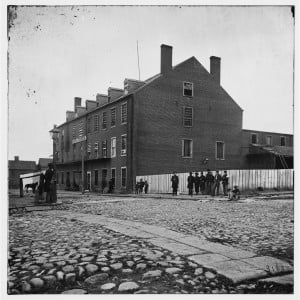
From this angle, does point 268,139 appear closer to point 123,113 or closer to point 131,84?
point 131,84

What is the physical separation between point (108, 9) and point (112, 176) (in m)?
26.2

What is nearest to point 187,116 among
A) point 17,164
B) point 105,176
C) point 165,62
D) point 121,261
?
point 165,62

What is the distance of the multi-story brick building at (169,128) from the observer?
2848 centimetres

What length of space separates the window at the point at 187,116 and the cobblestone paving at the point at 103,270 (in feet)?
81.2

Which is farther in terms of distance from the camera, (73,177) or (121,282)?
(73,177)

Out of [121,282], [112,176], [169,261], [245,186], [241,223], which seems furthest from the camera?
[112,176]

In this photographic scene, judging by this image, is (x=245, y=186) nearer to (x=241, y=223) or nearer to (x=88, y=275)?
(x=241, y=223)

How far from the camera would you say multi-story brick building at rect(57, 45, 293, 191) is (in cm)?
2848

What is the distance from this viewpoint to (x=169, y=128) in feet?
96.3

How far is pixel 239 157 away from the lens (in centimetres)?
3278

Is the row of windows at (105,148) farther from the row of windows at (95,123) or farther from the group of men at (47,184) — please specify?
the group of men at (47,184)

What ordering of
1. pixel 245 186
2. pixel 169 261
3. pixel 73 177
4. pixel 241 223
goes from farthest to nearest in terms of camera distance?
pixel 73 177 < pixel 245 186 < pixel 241 223 < pixel 169 261

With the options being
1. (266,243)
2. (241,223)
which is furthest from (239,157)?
(266,243)

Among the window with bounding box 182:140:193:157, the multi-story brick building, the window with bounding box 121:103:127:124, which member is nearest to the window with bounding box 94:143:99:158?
the multi-story brick building
